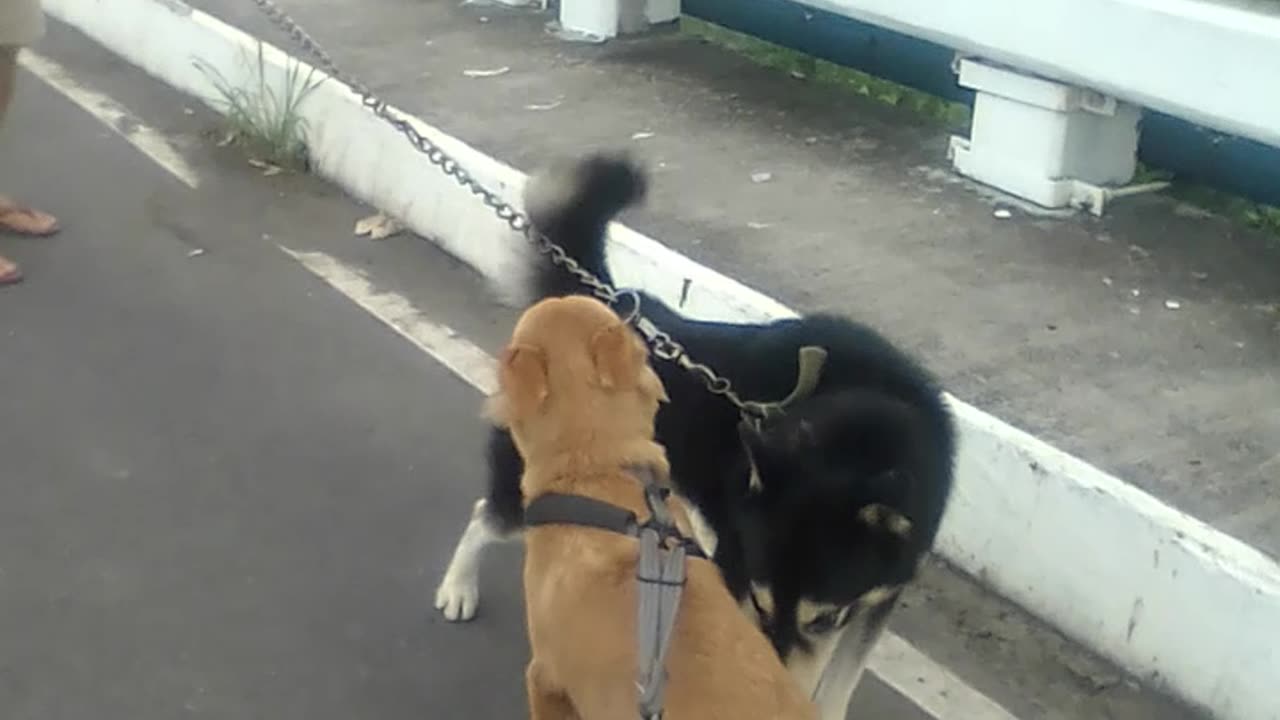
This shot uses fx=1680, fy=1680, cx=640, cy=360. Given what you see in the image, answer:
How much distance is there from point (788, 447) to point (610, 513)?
0.38 metres

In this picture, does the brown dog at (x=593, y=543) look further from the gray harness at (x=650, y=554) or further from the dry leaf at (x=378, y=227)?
the dry leaf at (x=378, y=227)

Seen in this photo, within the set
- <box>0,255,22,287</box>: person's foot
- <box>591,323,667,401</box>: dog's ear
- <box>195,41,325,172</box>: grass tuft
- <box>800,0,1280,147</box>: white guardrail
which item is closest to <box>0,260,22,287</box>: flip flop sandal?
<box>0,255,22,287</box>: person's foot

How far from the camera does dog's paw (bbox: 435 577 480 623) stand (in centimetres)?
381

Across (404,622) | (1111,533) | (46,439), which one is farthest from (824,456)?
(46,439)

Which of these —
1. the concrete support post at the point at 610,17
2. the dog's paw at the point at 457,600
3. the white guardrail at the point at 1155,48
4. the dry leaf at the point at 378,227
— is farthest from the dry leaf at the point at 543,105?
the dog's paw at the point at 457,600

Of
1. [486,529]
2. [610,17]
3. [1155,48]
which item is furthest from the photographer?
[610,17]

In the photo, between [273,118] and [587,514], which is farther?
[273,118]

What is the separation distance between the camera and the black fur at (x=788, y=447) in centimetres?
288

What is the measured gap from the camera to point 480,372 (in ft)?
16.6

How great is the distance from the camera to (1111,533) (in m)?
3.58

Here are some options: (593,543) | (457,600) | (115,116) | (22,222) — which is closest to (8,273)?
→ (22,222)

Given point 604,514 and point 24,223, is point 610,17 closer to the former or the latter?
point 24,223

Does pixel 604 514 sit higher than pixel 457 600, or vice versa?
pixel 604 514

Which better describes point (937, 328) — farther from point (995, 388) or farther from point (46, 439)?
point (46, 439)
